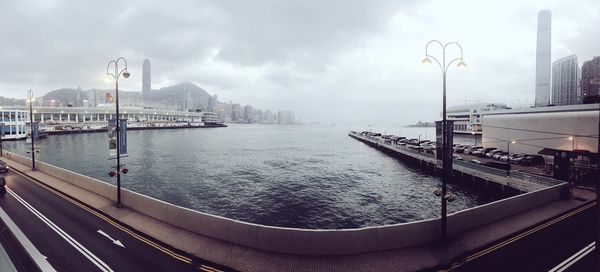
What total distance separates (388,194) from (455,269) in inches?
865

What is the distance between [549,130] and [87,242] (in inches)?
2260

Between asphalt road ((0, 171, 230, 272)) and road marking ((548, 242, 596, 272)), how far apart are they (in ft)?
46.1

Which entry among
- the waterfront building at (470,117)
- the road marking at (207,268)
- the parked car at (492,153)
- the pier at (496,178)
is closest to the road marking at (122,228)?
the road marking at (207,268)

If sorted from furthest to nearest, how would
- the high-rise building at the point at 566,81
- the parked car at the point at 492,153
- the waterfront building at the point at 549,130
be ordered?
the high-rise building at the point at 566,81 → the parked car at the point at 492,153 → the waterfront building at the point at 549,130

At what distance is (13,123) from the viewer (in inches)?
3597

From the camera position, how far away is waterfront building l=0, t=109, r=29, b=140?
286 ft

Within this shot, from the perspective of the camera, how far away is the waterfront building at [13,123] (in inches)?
3435

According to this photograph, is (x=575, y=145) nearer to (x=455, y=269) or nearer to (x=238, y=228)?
(x=455, y=269)

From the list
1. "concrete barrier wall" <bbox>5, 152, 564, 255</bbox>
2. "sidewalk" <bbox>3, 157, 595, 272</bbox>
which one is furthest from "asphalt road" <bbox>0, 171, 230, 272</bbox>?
"concrete barrier wall" <bbox>5, 152, 564, 255</bbox>

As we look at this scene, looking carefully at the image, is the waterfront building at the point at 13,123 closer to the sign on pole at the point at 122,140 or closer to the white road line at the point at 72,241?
the white road line at the point at 72,241

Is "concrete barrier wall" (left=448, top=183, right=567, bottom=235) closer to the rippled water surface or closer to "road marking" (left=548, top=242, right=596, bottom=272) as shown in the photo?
"road marking" (left=548, top=242, right=596, bottom=272)

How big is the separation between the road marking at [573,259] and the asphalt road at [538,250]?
0.12 metres

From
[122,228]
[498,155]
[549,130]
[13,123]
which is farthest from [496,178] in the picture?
[13,123]

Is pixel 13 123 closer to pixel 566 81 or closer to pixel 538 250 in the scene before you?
pixel 538 250
